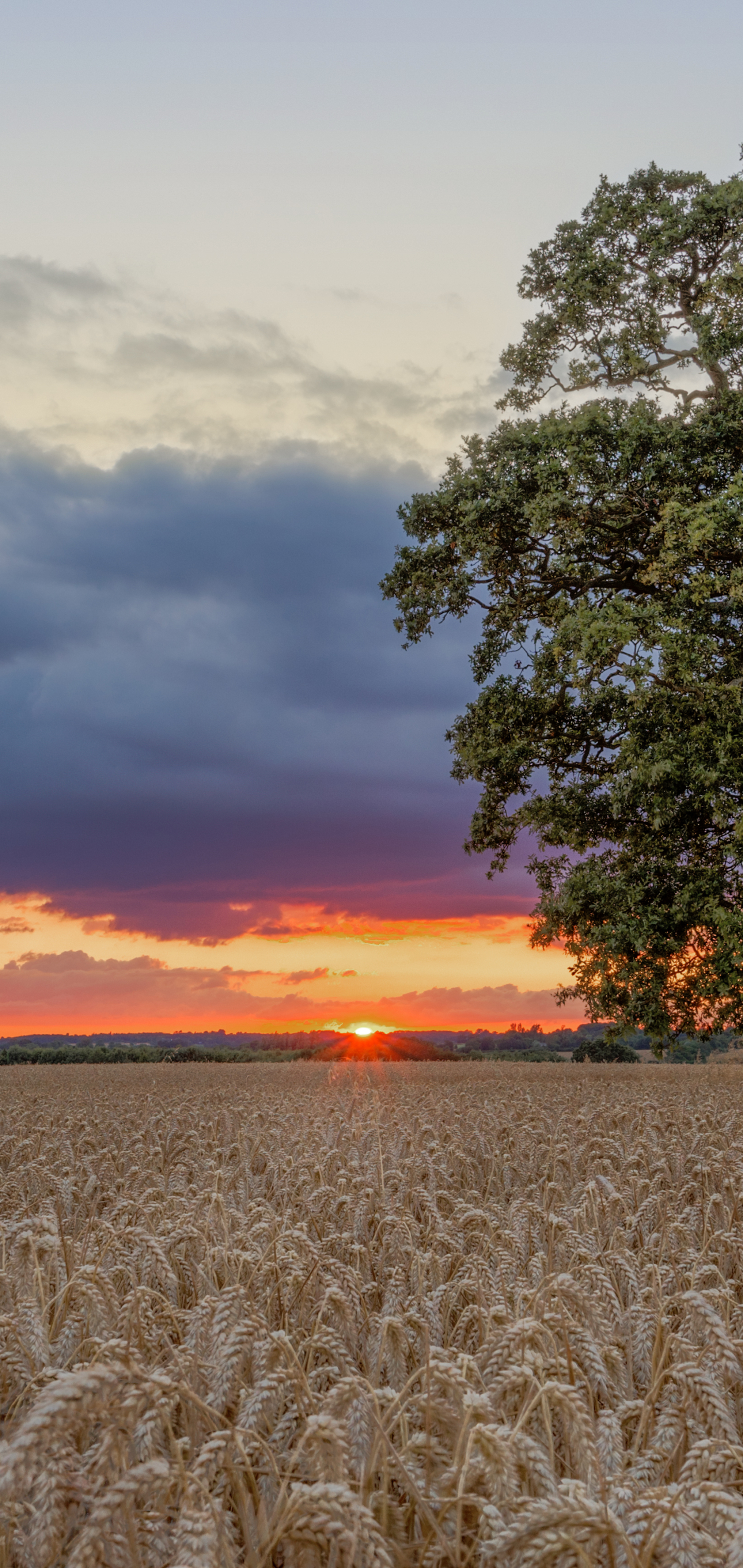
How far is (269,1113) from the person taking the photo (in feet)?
39.2

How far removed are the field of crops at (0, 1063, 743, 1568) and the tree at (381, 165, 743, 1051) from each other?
910cm

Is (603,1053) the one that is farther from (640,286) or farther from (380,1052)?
(640,286)

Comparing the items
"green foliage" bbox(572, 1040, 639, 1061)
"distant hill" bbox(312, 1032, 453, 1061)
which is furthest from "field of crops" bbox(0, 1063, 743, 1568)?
"green foliage" bbox(572, 1040, 639, 1061)

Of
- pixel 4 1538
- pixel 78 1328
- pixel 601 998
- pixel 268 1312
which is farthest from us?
pixel 601 998

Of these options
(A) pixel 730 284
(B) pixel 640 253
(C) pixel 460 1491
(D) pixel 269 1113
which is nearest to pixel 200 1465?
(C) pixel 460 1491

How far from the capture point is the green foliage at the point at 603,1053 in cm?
4869

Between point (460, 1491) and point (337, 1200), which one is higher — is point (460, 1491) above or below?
above

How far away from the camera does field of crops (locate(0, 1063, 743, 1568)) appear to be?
1907 millimetres

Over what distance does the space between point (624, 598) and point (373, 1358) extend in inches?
688

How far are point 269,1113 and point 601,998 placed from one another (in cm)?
811

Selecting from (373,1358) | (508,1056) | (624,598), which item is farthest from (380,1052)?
(373,1358)

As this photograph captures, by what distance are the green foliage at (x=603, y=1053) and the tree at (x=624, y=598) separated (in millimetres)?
29488

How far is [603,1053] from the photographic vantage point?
52.5 m

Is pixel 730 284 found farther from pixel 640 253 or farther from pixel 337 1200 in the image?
pixel 337 1200
